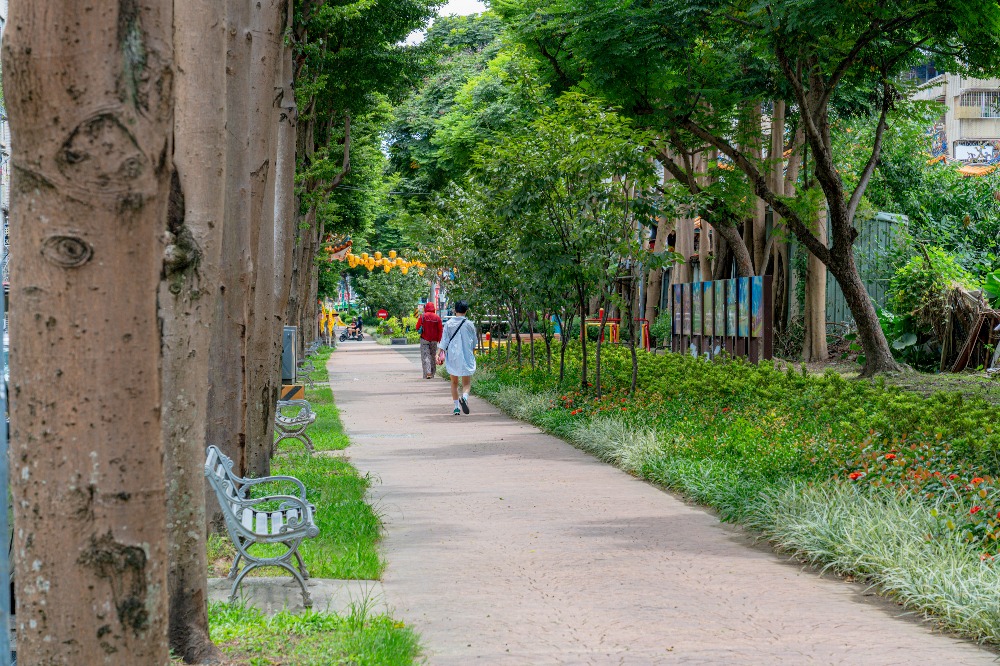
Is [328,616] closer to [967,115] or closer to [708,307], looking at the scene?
[708,307]

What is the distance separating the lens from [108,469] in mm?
3260

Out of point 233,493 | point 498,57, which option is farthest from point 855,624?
point 498,57

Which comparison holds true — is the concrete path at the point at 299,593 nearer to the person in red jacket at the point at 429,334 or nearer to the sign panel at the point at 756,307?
the sign panel at the point at 756,307

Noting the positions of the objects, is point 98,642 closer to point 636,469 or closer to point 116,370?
point 116,370

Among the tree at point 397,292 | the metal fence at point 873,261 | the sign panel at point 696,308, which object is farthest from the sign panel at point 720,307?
the tree at point 397,292

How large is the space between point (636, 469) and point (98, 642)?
948 centimetres

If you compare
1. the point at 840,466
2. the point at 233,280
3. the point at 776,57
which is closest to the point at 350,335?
the point at 776,57

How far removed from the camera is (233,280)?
8.48 metres

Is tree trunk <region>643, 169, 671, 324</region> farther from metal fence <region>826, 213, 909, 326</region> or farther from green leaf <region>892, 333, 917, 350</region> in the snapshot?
green leaf <region>892, 333, 917, 350</region>

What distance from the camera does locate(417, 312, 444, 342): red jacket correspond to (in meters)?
28.3

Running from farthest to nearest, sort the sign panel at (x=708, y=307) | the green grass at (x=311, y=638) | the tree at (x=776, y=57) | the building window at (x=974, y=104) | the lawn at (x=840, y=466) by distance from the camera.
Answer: the building window at (x=974, y=104), the sign panel at (x=708, y=307), the tree at (x=776, y=57), the lawn at (x=840, y=466), the green grass at (x=311, y=638)

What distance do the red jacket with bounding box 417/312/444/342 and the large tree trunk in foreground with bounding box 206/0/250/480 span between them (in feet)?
63.8

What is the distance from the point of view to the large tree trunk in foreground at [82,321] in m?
3.21

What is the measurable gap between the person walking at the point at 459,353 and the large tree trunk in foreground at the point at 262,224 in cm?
874
